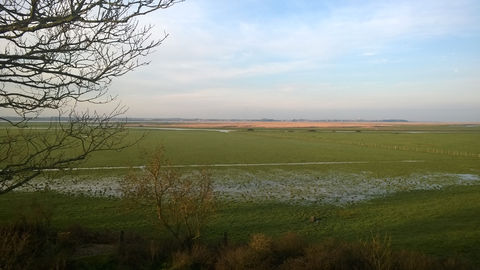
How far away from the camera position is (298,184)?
32.1 m

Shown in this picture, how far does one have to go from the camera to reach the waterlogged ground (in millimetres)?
26531

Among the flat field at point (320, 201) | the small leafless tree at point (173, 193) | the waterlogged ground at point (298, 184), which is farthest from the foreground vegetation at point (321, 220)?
the small leafless tree at point (173, 193)

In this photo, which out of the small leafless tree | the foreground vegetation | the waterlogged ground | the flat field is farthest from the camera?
the waterlogged ground

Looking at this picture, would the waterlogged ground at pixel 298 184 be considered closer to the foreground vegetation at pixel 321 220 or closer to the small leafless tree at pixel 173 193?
the foreground vegetation at pixel 321 220

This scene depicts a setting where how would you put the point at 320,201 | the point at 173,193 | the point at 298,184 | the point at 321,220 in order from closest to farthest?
the point at 173,193 → the point at 321,220 → the point at 320,201 → the point at 298,184

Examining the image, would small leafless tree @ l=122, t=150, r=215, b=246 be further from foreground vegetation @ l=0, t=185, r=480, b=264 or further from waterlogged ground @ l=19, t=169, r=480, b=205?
waterlogged ground @ l=19, t=169, r=480, b=205

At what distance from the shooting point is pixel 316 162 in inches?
1900

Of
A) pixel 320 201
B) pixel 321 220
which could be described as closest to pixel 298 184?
pixel 320 201

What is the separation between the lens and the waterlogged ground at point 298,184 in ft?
87.0

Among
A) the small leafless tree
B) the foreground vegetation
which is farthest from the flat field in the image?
the small leafless tree

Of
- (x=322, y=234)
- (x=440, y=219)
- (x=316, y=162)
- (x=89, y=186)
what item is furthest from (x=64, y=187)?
(x=316, y=162)

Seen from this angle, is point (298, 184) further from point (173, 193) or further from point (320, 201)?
point (173, 193)

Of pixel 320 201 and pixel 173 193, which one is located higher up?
pixel 173 193

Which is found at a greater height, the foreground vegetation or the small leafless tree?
the small leafless tree
